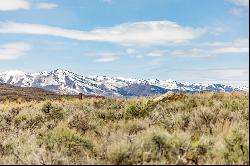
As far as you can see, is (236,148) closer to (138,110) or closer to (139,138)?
(139,138)

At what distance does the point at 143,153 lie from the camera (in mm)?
9344

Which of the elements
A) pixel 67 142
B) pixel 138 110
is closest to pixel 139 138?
pixel 67 142

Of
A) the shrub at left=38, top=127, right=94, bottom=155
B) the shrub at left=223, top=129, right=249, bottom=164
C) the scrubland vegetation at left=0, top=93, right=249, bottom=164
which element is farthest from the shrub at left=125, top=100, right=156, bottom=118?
the shrub at left=223, top=129, right=249, bottom=164

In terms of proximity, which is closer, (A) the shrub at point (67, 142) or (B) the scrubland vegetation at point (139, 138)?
(B) the scrubland vegetation at point (139, 138)

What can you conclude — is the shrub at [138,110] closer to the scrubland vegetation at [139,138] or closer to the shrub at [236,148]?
the scrubland vegetation at [139,138]

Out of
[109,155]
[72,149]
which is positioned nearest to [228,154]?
[109,155]

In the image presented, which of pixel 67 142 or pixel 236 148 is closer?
pixel 236 148

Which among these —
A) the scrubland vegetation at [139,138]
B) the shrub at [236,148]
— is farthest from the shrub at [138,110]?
the shrub at [236,148]

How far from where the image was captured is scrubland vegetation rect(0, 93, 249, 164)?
9453mm

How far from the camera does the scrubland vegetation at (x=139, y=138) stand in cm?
945

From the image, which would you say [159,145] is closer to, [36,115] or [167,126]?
[167,126]

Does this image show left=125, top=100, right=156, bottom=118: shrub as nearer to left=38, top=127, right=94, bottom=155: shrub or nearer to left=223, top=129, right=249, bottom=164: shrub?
left=38, top=127, right=94, bottom=155: shrub

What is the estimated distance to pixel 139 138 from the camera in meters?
10.9

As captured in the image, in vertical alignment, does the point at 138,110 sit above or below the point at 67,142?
above
